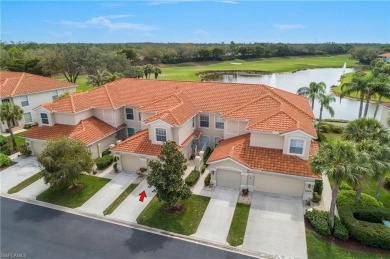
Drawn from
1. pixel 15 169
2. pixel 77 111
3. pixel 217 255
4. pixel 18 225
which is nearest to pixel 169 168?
pixel 217 255

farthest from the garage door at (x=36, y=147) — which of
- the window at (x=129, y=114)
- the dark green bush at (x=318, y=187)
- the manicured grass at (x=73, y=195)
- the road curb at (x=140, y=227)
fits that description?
the dark green bush at (x=318, y=187)

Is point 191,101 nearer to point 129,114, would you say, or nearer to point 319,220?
point 129,114

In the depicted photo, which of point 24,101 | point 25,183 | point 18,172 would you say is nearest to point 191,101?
point 25,183

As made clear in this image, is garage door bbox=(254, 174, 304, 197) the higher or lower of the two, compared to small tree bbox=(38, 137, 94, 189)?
lower

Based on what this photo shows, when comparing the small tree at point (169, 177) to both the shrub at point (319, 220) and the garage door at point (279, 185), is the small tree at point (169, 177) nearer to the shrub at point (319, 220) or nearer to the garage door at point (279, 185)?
the garage door at point (279, 185)

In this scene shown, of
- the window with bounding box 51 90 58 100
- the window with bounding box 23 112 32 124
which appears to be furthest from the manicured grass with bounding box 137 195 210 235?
the window with bounding box 51 90 58 100

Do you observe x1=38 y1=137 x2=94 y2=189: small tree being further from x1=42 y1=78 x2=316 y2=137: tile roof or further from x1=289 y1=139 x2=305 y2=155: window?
x1=289 y1=139 x2=305 y2=155: window
